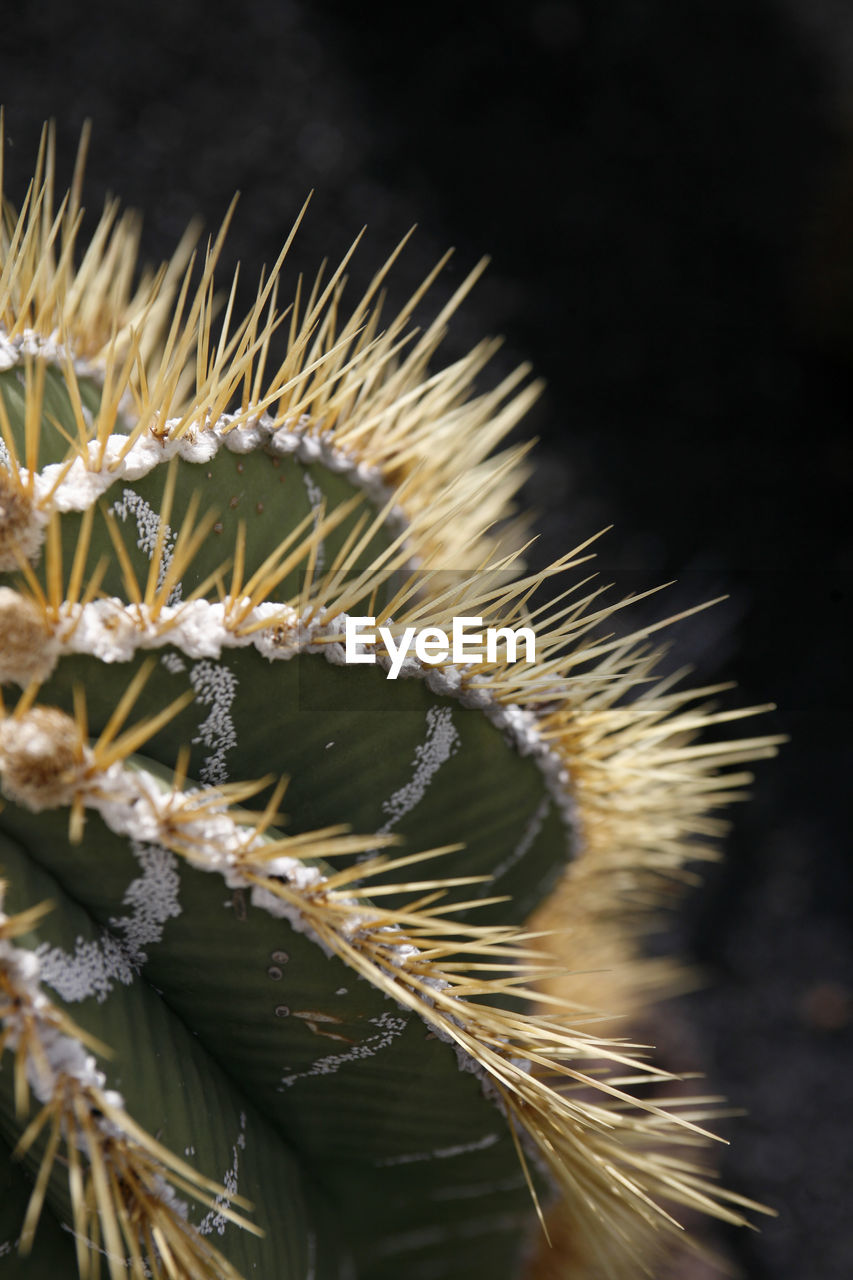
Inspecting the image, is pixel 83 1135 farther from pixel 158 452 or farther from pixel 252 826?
→ pixel 158 452

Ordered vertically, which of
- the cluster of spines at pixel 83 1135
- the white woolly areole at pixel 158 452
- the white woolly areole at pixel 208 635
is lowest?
the cluster of spines at pixel 83 1135

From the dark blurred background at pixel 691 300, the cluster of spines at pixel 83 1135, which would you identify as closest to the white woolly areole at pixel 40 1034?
the cluster of spines at pixel 83 1135

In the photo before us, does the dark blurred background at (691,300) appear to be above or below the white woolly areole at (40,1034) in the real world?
above

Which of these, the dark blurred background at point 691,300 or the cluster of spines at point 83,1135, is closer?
the cluster of spines at point 83,1135

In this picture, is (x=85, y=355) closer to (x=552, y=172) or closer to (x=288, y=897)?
→ (x=288, y=897)

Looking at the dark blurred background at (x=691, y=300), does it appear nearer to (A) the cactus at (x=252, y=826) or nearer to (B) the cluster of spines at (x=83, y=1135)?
(A) the cactus at (x=252, y=826)

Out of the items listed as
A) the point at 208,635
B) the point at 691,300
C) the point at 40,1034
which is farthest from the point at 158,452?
the point at 691,300
